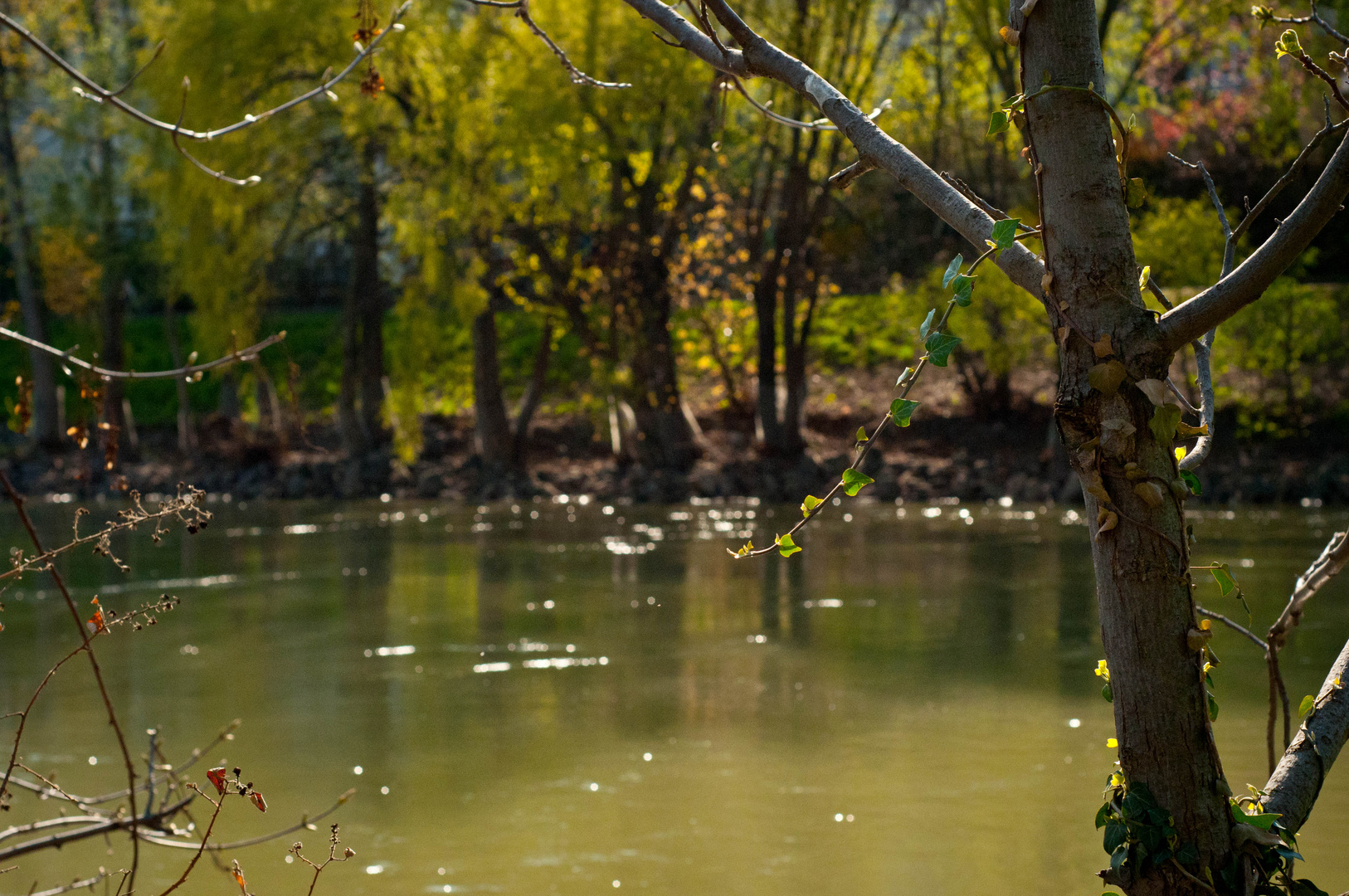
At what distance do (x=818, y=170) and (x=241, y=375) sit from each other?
9700mm

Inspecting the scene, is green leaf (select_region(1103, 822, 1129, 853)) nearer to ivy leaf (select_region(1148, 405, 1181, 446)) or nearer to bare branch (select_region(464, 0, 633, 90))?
ivy leaf (select_region(1148, 405, 1181, 446))

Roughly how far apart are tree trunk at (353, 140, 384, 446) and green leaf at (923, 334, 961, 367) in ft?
51.4

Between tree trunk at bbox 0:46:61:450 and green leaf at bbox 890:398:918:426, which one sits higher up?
tree trunk at bbox 0:46:61:450

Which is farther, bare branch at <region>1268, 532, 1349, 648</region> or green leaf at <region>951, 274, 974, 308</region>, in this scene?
bare branch at <region>1268, 532, 1349, 648</region>

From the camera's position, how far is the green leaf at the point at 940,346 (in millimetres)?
1847

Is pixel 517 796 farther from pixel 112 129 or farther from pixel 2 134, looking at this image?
pixel 2 134

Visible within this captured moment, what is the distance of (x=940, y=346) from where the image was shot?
6.14 ft

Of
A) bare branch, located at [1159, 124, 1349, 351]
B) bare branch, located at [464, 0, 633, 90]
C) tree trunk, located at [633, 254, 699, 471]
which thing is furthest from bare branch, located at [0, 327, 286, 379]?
tree trunk, located at [633, 254, 699, 471]

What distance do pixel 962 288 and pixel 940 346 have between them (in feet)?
0.31

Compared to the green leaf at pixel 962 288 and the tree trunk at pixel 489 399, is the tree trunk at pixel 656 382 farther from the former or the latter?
the green leaf at pixel 962 288

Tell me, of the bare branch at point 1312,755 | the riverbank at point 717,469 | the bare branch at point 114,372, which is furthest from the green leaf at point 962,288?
the riverbank at point 717,469

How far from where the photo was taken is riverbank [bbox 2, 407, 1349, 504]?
15414 millimetres

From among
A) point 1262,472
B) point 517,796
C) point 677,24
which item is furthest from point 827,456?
point 677,24

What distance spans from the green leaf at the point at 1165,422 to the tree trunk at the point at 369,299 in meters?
15.8
